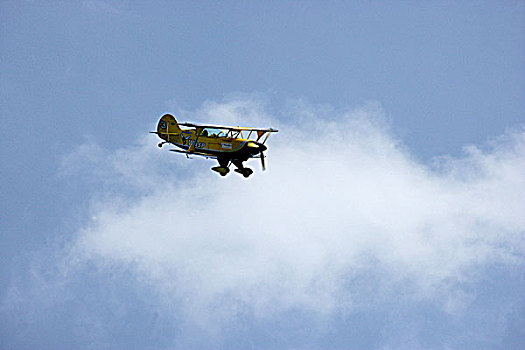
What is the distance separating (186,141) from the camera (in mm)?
62312

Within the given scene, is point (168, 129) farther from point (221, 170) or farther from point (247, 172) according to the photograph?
point (247, 172)

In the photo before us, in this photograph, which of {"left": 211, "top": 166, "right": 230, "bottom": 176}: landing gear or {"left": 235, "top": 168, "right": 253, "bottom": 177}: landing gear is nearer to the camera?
{"left": 211, "top": 166, "right": 230, "bottom": 176}: landing gear

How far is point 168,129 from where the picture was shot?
65188 millimetres

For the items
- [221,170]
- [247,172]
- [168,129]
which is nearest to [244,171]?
[247,172]

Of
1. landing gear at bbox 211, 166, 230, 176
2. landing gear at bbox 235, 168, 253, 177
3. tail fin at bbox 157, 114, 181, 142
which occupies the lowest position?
landing gear at bbox 211, 166, 230, 176

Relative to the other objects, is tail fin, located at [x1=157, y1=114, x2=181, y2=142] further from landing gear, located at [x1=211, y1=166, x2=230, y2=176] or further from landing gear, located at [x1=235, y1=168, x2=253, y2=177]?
landing gear, located at [x1=235, y1=168, x2=253, y2=177]

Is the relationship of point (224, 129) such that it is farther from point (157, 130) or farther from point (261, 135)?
point (157, 130)

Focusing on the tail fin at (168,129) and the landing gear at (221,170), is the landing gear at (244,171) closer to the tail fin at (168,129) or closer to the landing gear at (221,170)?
the landing gear at (221,170)

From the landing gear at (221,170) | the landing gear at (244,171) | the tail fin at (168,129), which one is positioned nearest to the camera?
the landing gear at (221,170)

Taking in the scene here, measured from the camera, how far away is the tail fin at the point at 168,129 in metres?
64.2

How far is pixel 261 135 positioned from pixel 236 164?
11.1 feet

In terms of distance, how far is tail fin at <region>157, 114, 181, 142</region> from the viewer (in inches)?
2530

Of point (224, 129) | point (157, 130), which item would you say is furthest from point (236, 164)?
point (157, 130)

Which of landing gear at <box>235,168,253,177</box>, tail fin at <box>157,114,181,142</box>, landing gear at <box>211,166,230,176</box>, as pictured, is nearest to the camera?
landing gear at <box>211,166,230,176</box>
